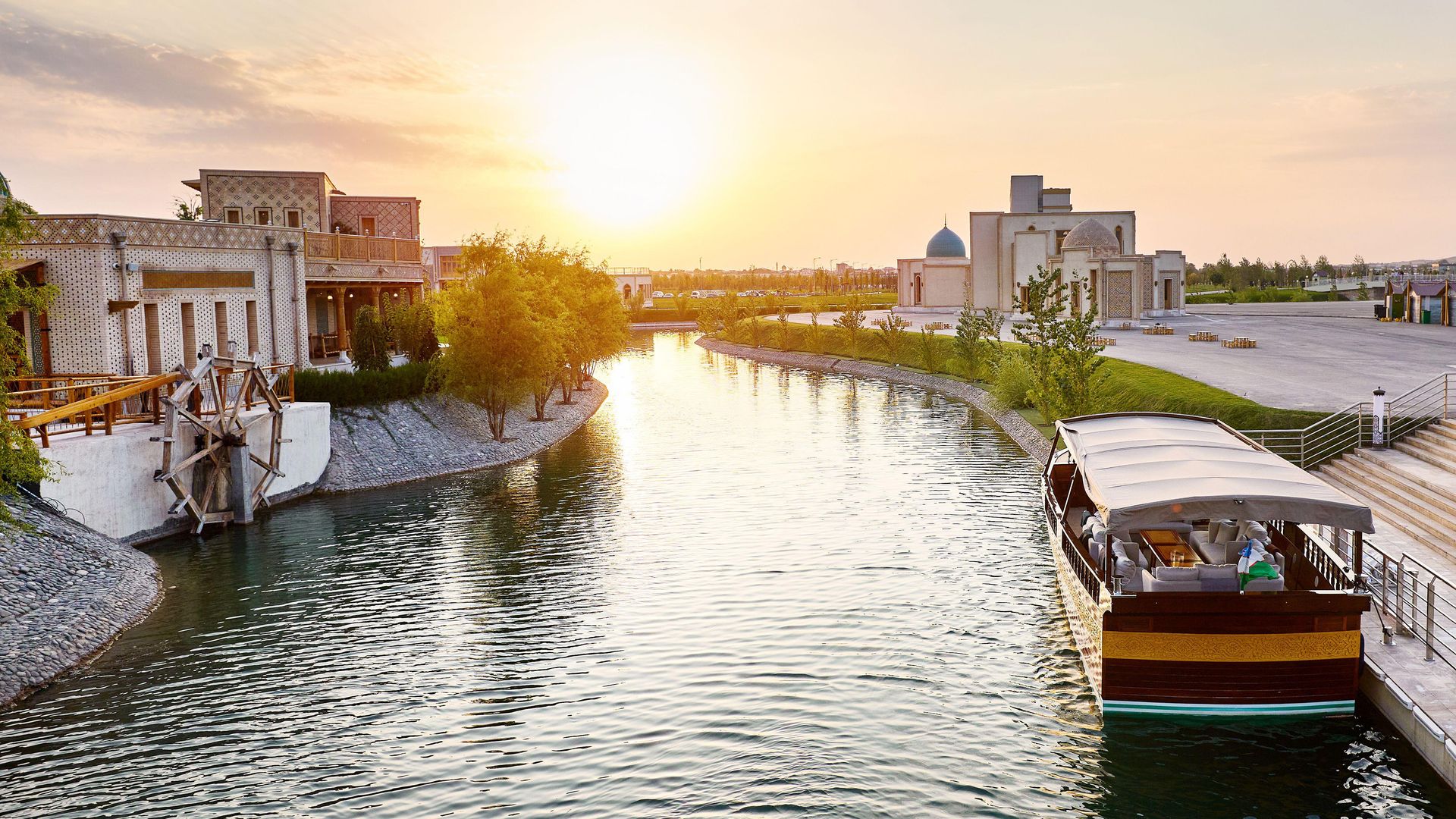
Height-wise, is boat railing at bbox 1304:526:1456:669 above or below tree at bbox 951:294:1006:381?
below

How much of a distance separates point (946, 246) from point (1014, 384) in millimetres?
72719

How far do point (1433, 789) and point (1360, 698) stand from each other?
2.17 m

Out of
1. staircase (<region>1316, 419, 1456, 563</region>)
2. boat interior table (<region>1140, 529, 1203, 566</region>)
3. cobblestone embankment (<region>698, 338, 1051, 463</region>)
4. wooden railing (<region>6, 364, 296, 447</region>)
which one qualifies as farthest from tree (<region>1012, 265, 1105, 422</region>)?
wooden railing (<region>6, 364, 296, 447</region>)

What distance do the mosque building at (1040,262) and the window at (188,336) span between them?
166 ft

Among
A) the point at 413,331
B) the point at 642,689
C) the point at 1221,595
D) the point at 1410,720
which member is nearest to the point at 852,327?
the point at 413,331

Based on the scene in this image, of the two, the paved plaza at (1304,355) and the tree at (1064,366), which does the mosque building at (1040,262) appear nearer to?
the paved plaza at (1304,355)

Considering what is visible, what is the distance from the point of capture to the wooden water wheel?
2741cm

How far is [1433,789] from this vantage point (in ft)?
41.1

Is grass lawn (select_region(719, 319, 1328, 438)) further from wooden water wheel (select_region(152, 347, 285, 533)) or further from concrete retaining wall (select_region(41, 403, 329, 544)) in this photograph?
concrete retaining wall (select_region(41, 403, 329, 544))

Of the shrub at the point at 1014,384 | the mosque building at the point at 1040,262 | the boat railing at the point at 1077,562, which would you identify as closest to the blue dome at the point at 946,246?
the mosque building at the point at 1040,262

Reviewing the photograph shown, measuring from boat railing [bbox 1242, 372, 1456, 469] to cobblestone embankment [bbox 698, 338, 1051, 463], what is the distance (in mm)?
5841

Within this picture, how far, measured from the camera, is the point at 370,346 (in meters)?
41.7

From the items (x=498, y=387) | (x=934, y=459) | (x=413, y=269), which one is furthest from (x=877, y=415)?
(x=413, y=269)

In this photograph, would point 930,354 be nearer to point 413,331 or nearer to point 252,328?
point 413,331
